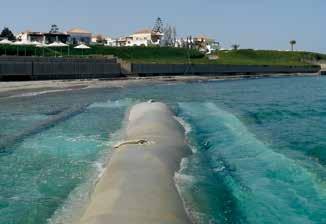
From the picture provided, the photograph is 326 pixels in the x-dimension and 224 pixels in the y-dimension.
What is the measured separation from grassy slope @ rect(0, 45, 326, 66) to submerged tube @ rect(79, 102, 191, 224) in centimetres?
7007

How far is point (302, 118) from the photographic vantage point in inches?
1481

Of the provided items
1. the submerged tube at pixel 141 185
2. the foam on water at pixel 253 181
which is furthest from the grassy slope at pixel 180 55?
the submerged tube at pixel 141 185

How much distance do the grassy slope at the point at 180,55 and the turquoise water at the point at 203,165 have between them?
60683 mm

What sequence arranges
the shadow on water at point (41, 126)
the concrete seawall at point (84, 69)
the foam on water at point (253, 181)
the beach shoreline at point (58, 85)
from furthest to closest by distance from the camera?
the concrete seawall at point (84, 69)
the beach shoreline at point (58, 85)
the shadow on water at point (41, 126)
the foam on water at point (253, 181)

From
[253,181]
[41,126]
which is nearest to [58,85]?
[41,126]

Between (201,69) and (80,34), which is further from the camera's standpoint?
(80,34)

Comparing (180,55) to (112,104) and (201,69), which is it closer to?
(201,69)

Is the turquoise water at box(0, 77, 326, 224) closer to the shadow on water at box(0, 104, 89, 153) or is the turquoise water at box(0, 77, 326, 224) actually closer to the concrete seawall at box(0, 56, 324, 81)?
the shadow on water at box(0, 104, 89, 153)

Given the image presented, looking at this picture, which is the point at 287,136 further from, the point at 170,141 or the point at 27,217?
the point at 27,217

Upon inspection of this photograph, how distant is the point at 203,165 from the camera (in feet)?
64.2

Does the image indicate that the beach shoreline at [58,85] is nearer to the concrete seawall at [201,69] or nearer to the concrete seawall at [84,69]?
the concrete seawall at [84,69]

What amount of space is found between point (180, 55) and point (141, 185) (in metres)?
125

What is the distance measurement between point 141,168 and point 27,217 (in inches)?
172

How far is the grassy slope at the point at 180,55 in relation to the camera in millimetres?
111250
